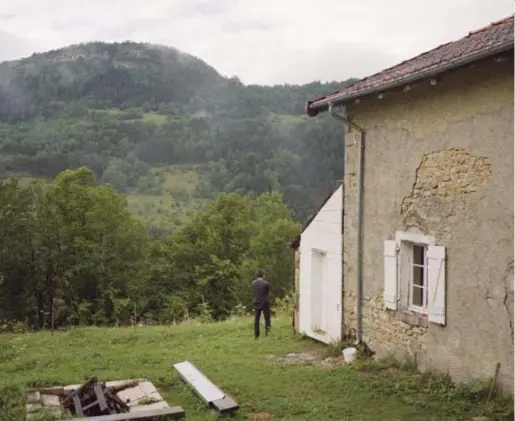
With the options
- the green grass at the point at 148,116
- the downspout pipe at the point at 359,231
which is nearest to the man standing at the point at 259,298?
the downspout pipe at the point at 359,231

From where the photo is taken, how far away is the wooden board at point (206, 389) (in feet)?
24.3

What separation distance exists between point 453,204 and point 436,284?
3.76 ft

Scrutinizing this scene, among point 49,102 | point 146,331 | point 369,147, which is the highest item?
point 49,102

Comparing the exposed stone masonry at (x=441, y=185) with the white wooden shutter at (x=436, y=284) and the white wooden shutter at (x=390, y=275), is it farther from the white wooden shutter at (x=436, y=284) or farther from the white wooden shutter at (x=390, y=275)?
the white wooden shutter at (x=390, y=275)

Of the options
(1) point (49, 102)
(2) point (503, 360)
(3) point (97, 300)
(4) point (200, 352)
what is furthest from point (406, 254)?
(1) point (49, 102)

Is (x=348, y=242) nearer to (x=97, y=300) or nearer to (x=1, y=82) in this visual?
(x=97, y=300)

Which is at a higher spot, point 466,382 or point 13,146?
point 13,146

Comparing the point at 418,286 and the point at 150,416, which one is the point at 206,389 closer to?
the point at 150,416

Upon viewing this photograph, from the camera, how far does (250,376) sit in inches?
362

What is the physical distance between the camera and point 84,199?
1351 inches

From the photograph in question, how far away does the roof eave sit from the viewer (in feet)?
22.0

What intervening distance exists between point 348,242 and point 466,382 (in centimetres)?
348

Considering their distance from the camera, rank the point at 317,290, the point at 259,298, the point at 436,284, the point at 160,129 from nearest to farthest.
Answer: the point at 436,284
the point at 317,290
the point at 259,298
the point at 160,129

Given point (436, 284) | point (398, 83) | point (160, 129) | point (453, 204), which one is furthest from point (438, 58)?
point (160, 129)
